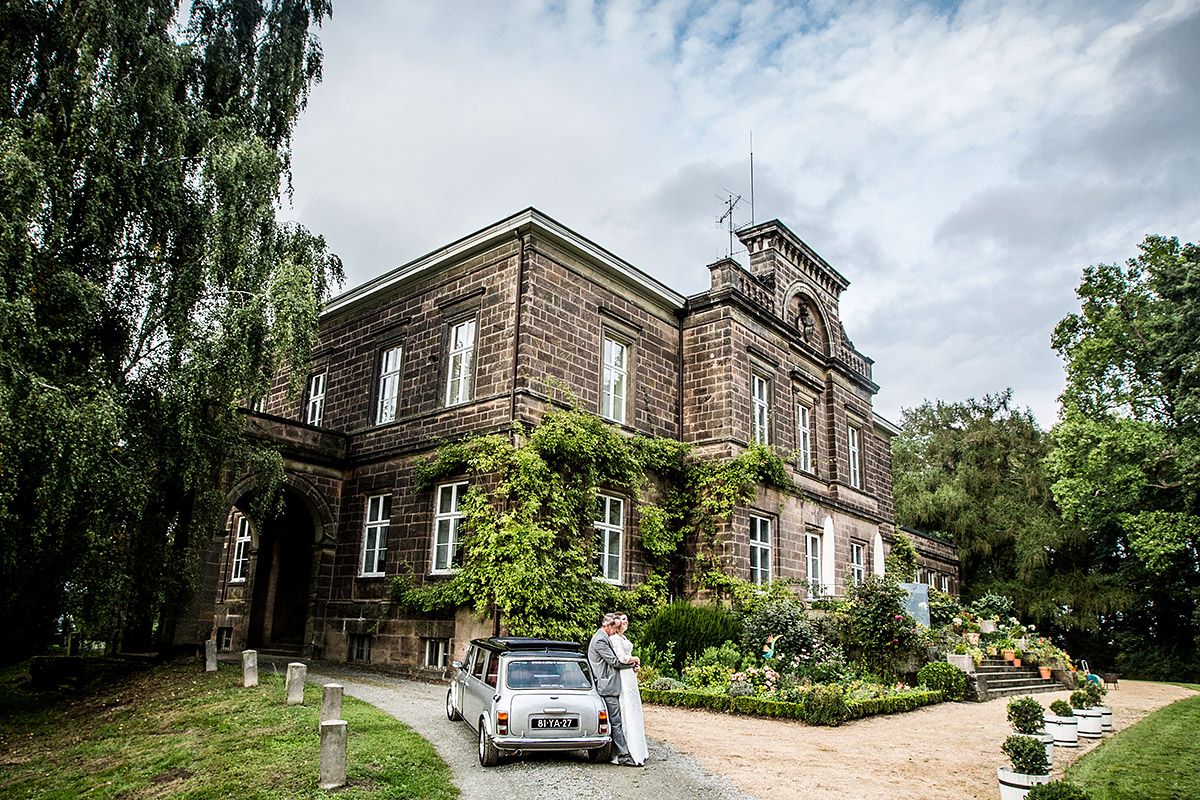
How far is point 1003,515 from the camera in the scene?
3509 centimetres

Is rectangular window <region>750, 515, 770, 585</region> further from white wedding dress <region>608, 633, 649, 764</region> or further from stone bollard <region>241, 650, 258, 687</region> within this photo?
stone bollard <region>241, 650, 258, 687</region>

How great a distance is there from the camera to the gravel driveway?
7.96m

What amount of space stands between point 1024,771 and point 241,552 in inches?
846

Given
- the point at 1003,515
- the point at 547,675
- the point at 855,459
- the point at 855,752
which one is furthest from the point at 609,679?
the point at 1003,515

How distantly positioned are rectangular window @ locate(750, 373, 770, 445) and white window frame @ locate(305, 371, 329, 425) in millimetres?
12221

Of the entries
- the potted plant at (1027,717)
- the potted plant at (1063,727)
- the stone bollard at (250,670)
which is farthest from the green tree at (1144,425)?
the stone bollard at (250,670)

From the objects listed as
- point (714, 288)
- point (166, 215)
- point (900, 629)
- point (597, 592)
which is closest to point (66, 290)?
point (166, 215)

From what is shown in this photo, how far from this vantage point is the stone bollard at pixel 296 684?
1203 cm

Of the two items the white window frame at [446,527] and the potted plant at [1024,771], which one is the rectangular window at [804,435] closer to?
the white window frame at [446,527]

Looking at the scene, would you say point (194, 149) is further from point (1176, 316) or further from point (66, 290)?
point (1176, 316)

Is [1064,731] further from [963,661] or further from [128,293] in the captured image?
[128,293]

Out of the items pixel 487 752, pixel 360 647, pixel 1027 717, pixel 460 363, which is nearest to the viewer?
pixel 487 752

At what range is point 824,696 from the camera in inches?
495

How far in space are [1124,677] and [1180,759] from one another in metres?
23.8
